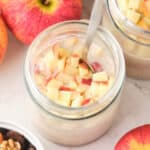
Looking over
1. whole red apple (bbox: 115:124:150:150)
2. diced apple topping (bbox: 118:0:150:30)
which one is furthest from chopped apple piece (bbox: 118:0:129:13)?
whole red apple (bbox: 115:124:150:150)

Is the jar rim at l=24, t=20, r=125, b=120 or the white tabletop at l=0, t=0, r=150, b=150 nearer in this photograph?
the jar rim at l=24, t=20, r=125, b=120

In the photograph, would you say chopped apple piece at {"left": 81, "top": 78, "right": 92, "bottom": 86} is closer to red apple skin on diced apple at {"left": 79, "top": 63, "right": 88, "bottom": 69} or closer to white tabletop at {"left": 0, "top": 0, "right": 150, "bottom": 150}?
red apple skin on diced apple at {"left": 79, "top": 63, "right": 88, "bottom": 69}

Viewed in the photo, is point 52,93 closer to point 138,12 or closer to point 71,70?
point 71,70

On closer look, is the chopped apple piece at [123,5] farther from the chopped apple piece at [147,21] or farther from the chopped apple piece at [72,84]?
the chopped apple piece at [72,84]

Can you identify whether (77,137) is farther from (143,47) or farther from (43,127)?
(143,47)

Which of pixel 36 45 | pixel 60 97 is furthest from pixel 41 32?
pixel 60 97

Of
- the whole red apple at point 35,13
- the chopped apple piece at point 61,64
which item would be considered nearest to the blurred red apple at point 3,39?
the whole red apple at point 35,13

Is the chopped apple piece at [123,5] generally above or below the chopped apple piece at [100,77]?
above
